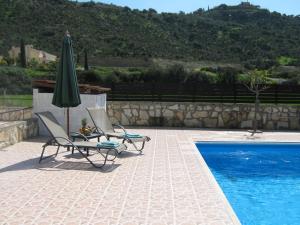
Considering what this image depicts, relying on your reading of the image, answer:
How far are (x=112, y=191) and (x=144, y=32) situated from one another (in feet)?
157

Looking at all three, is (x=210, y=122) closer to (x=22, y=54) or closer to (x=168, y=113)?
(x=168, y=113)

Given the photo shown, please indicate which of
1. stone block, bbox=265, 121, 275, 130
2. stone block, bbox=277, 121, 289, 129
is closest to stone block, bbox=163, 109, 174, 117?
stone block, bbox=265, 121, 275, 130

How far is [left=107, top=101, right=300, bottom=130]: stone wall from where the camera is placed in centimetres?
1571

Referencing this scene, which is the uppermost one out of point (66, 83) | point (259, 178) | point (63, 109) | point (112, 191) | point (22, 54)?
point (22, 54)

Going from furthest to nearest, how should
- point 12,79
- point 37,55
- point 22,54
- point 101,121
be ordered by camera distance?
point 37,55 < point 22,54 < point 12,79 < point 101,121

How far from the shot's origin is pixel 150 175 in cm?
735

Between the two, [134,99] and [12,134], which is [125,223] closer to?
[12,134]

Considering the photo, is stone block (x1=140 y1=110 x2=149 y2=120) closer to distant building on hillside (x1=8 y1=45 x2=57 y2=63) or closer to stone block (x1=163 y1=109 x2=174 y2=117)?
stone block (x1=163 y1=109 x2=174 y2=117)

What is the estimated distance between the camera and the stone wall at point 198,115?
15711 mm

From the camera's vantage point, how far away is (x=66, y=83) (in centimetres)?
944

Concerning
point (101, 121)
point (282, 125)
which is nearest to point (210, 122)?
point (282, 125)

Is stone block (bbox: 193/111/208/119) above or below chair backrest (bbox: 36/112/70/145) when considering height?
below

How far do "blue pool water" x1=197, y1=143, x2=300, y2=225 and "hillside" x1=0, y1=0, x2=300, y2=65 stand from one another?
104ft

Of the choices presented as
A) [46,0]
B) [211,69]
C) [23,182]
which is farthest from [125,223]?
[46,0]
